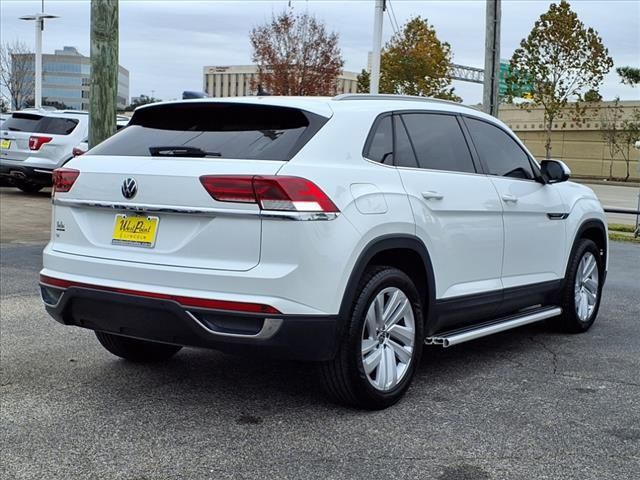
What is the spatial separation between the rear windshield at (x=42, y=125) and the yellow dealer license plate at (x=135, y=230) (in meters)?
14.0

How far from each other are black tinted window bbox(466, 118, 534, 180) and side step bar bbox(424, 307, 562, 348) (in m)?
0.97

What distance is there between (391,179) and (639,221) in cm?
1338

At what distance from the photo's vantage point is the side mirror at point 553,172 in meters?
6.52

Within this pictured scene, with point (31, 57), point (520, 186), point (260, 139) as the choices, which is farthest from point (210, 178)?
point (31, 57)

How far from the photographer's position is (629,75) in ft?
178

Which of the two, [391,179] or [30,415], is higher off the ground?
[391,179]

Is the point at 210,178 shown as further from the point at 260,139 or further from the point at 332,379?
the point at 332,379

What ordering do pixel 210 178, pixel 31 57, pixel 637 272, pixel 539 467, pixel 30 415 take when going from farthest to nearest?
pixel 31 57 < pixel 637 272 < pixel 30 415 < pixel 210 178 < pixel 539 467

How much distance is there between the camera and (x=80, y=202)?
4781 millimetres

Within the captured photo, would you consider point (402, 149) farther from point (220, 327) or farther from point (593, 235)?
point (593, 235)

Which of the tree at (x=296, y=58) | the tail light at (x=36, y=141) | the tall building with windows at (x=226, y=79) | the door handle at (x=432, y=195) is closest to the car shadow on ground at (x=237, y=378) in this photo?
the door handle at (x=432, y=195)

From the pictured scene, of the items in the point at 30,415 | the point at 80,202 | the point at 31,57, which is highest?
the point at 31,57

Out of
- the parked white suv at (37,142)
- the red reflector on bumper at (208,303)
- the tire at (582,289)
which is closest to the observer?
the red reflector on bumper at (208,303)

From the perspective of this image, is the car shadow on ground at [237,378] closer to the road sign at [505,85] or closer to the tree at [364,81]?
the road sign at [505,85]
